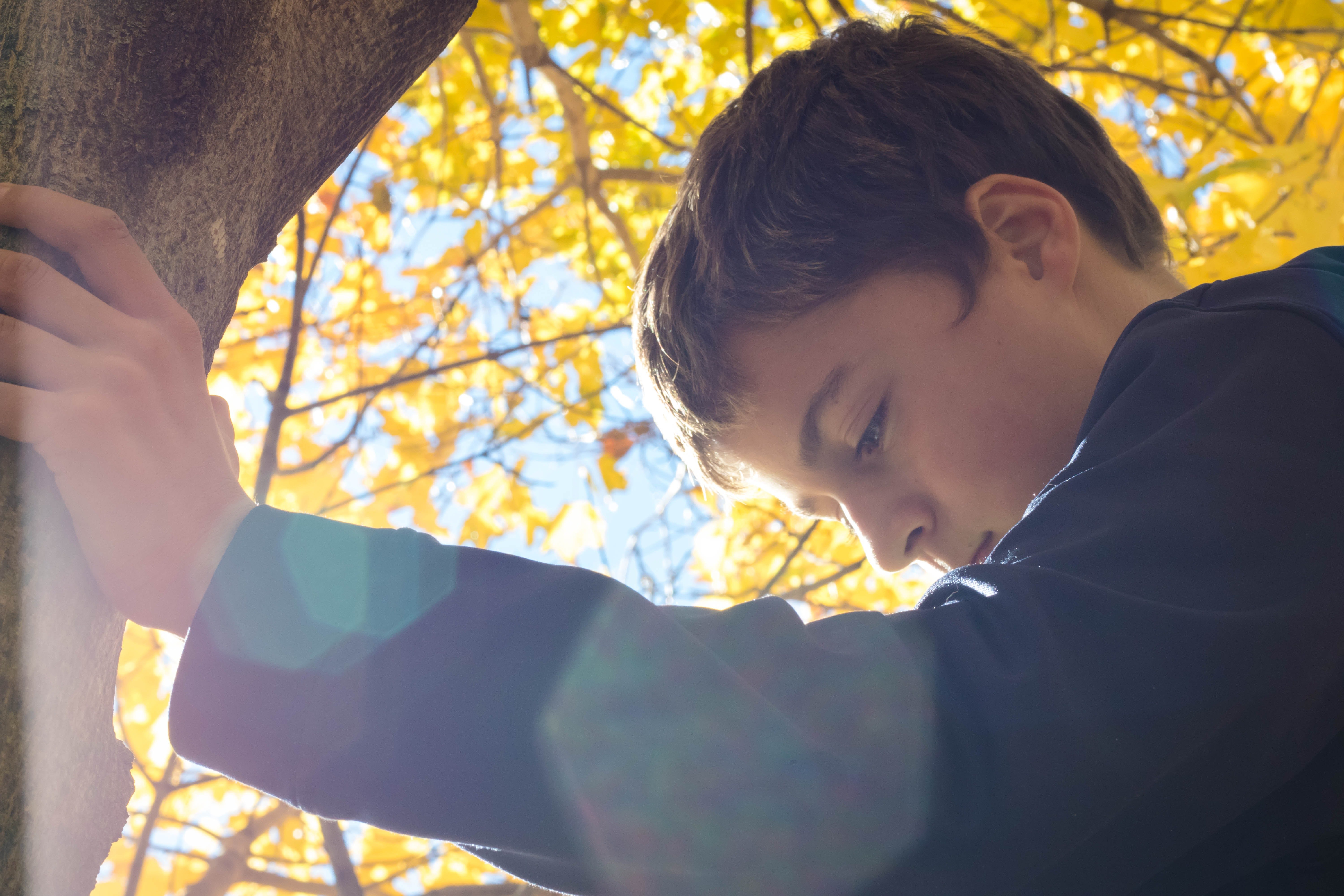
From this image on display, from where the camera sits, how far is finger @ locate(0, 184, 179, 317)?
1.73ft

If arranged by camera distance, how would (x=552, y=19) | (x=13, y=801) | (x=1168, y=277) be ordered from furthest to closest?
1. (x=552, y=19)
2. (x=1168, y=277)
3. (x=13, y=801)

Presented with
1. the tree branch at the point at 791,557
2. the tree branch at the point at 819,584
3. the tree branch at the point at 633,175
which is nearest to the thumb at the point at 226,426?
the tree branch at the point at 819,584

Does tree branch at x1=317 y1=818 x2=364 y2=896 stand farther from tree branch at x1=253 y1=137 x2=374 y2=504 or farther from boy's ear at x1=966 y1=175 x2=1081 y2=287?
boy's ear at x1=966 y1=175 x2=1081 y2=287

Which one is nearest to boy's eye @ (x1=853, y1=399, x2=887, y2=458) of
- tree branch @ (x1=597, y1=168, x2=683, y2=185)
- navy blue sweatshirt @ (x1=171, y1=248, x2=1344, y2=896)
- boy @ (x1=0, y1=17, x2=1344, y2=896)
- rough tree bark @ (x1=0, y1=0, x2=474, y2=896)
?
boy @ (x1=0, y1=17, x2=1344, y2=896)

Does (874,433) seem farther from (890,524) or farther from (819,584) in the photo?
(819,584)

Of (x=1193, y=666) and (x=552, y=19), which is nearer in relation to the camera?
(x=1193, y=666)

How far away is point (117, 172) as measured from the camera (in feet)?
1.94

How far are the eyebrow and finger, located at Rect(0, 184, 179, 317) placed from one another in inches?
26.9

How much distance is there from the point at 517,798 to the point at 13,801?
0.27 metres

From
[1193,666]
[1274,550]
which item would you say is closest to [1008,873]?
[1193,666]

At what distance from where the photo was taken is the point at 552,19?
244cm

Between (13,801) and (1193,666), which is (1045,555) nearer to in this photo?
Answer: (1193,666)

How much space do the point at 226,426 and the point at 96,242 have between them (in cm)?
24

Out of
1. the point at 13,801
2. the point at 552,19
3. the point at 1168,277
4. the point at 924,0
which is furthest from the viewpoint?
the point at 552,19
